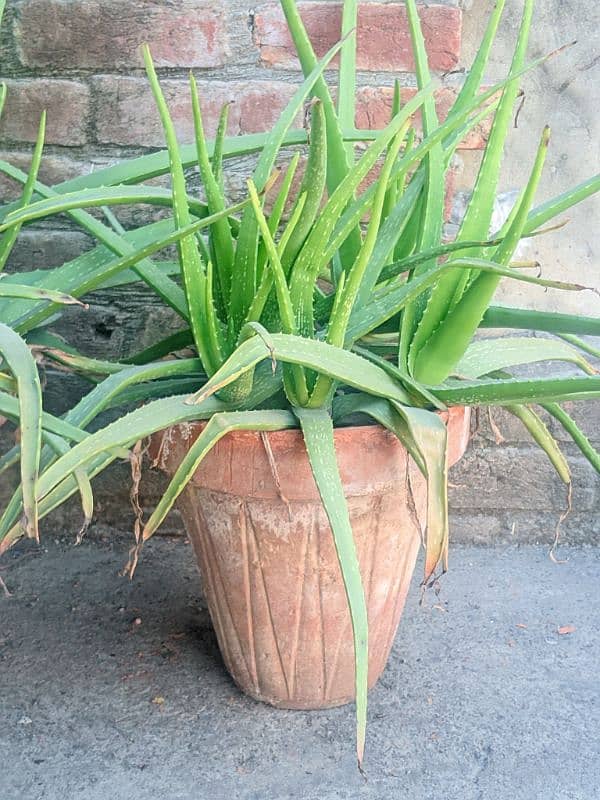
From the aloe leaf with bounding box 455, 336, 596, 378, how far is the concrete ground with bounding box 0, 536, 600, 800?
16.9 inches

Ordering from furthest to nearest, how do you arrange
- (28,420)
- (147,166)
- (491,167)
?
(147,166) → (491,167) → (28,420)

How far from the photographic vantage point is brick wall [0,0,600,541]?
4.30 ft

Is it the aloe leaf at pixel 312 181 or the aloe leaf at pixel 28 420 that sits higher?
the aloe leaf at pixel 312 181

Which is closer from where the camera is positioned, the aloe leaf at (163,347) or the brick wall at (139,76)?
the aloe leaf at (163,347)

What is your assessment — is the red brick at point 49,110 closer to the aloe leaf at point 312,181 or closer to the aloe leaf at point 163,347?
the aloe leaf at point 163,347

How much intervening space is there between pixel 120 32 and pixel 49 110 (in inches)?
6.7

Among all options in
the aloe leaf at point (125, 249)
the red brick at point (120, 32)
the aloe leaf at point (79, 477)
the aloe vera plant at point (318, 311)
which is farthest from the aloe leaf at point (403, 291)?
the red brick at point (120, 32)

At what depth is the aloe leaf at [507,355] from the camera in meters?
1.01

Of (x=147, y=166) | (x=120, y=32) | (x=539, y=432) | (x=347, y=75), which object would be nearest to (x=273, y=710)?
(x=539, y=432)

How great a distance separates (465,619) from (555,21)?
99 centimetres

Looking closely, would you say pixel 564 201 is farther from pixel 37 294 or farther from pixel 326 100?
pixel 37 294

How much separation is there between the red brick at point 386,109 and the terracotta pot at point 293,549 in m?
0.52

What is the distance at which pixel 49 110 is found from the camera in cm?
138

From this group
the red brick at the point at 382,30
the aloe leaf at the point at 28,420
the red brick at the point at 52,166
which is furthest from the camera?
the red brick at the point at 52,166
